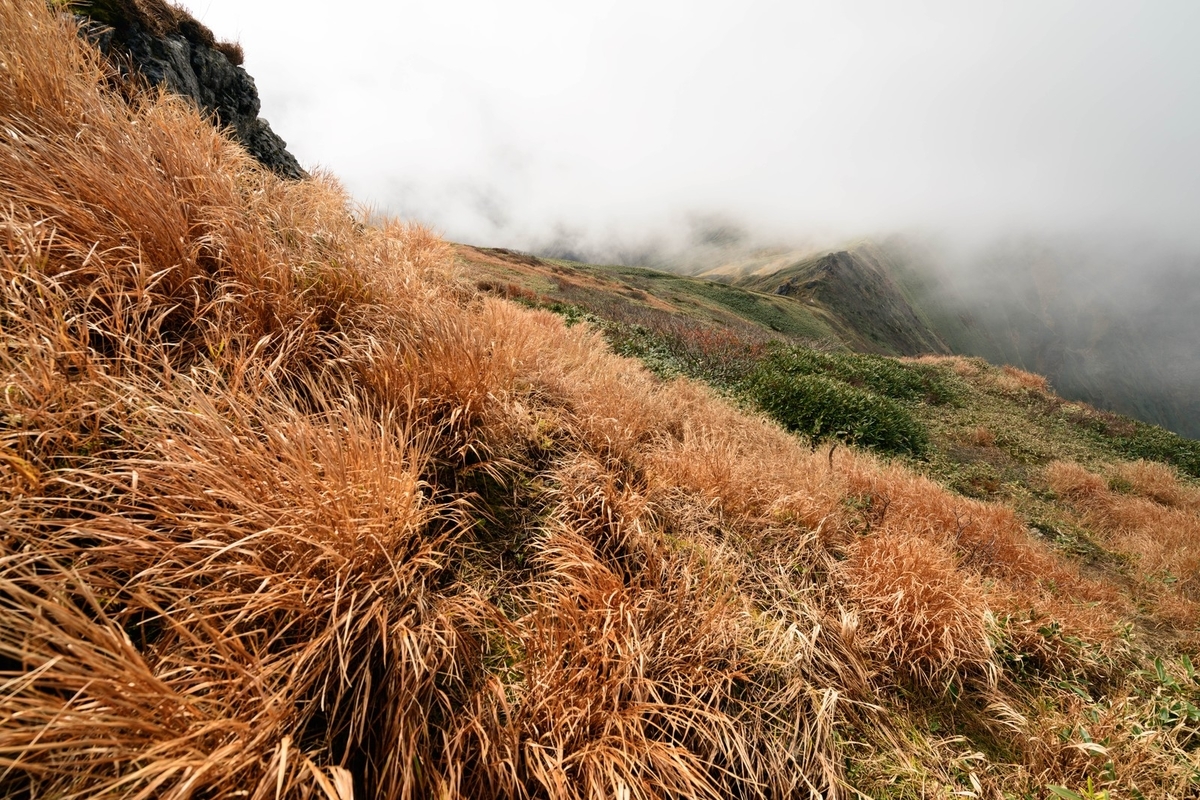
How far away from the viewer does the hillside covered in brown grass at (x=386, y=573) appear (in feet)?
4.06

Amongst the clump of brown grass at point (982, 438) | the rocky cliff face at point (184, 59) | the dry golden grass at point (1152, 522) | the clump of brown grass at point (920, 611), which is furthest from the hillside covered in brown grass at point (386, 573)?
the clump of brown grass at point (982, 438)

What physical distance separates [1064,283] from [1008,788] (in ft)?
842

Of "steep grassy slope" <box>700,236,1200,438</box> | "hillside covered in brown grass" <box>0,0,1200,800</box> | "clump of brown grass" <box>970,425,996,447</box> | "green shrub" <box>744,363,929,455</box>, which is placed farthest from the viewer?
"steep grassy slope" <box>700,236,1200,438</box>

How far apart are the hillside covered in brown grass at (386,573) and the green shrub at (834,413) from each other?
4.92 metres

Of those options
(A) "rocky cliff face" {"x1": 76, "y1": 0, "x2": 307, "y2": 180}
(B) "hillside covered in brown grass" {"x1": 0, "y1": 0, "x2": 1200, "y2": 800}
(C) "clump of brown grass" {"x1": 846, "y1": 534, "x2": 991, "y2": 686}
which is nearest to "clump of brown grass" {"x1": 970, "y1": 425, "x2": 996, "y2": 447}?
(B) "hillside covered in brown grass" {"x1": 0, "y1": 0, "x2": 1200, "y2": 800}

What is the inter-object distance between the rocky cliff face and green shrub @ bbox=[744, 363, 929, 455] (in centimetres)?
893

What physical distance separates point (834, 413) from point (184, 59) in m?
11.9

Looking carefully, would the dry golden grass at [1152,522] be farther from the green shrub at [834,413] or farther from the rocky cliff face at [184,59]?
the rocky cliff face at [184,59]

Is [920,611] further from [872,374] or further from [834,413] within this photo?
[872,374]

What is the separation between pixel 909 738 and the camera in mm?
2174

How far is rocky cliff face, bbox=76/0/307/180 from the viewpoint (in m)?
4.75

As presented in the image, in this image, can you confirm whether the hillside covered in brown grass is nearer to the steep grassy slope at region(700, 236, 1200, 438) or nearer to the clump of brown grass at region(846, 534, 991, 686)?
the clump of brown grass at region(846, 534, 991, 686)

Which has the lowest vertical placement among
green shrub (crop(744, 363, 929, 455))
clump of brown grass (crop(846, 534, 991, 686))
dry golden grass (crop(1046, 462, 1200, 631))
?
dry golden grass (crop(1046, 462, 1200, 631))

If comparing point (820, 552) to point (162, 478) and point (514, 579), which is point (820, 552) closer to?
point (514, 579)
